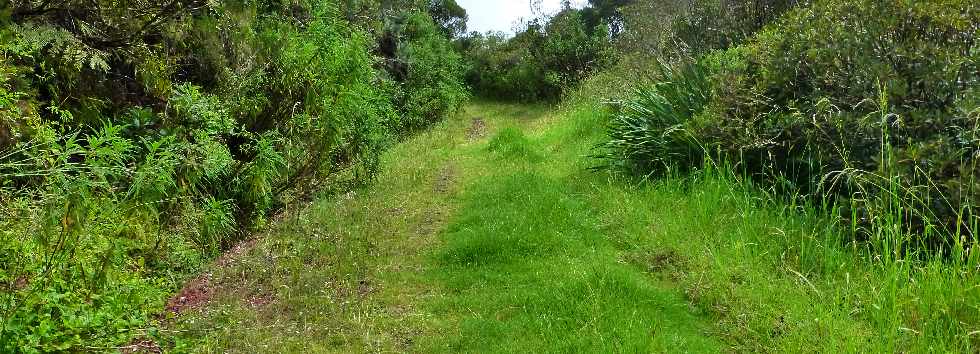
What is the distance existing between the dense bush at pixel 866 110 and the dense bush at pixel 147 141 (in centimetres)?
400

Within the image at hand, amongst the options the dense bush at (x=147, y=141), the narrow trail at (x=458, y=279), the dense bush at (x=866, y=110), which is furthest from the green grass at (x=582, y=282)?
the dense bush at (x=147, y=141)

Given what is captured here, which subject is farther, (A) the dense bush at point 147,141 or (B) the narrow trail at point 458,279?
(B) the narrow trail at point 458,279

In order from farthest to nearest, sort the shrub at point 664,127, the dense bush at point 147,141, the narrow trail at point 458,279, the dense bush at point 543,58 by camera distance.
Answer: the dense bush at point 543,58
the shrub at point 664,127
the narrow trail at point 458,279
the dense bush at point 147,141

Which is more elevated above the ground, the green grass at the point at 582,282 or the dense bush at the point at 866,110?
the dense bush at the point at 866,110

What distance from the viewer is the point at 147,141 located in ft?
16.1

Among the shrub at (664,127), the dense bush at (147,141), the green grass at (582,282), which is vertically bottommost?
the green grass at (582,282)

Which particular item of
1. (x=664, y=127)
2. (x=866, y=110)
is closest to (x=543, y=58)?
(x=664, y=127)

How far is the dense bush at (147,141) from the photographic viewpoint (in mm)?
2916

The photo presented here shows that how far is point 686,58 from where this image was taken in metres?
7.48

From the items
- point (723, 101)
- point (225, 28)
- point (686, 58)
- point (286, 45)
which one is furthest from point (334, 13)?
point (723, 101)

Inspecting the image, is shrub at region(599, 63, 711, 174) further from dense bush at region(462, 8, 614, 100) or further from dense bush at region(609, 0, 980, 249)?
dense bush at region(462, 8, 614, 100)

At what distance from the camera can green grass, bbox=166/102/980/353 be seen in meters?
3.32

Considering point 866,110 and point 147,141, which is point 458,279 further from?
point 866,110

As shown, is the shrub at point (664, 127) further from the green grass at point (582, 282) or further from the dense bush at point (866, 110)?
the green grass at point (582, 282)
